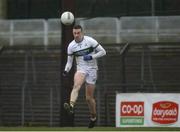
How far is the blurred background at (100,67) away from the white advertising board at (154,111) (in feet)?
11.1

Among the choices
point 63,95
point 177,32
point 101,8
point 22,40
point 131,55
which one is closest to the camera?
point 63,95

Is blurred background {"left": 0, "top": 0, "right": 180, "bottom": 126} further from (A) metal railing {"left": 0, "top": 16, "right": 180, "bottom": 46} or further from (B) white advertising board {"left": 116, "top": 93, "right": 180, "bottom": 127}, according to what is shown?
(B) white advertising board {"left": 116, "top": 93, "right": 180, "bottom": 127}

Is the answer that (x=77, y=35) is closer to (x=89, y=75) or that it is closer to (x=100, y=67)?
(x=89, y=75)

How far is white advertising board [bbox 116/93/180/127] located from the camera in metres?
18.6

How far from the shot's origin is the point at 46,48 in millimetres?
25172

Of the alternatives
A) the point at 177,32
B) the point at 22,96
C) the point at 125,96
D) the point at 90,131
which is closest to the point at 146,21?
the point at 177,32

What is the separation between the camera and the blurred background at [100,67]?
75.6ft

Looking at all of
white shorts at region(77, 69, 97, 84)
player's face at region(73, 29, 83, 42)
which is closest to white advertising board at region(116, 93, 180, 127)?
white shorts at region(77, 69, 97, 84)

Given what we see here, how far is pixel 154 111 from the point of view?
18.7m

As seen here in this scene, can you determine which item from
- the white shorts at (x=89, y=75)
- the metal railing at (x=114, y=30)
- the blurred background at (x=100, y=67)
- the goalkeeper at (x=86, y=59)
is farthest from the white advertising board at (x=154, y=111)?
the metal railing at (x=114, y=30)

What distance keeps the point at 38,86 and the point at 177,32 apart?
6.20 metres

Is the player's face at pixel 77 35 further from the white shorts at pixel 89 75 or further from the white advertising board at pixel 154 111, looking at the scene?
the white advertising board at pixel 154 111

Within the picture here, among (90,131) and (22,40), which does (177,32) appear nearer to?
(22,40)

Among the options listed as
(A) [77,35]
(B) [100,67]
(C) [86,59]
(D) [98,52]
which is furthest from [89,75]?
(B) [100,67]
